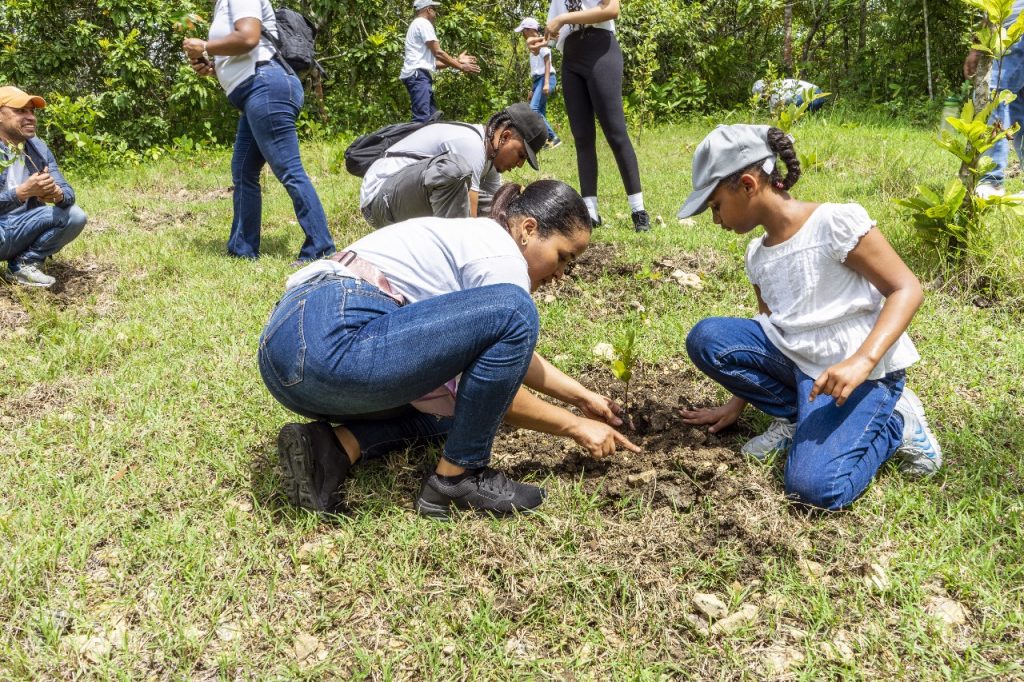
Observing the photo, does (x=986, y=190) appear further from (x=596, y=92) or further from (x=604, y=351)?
(x=604, y=351)

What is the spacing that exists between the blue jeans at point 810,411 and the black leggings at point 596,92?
8.27 feet

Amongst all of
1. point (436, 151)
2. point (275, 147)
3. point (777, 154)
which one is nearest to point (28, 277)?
point (275, 147)

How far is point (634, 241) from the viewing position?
4730 mm

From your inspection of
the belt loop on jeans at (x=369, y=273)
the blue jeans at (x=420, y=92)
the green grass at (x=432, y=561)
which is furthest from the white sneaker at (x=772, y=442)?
the blue jeans at (x=420, y=92)

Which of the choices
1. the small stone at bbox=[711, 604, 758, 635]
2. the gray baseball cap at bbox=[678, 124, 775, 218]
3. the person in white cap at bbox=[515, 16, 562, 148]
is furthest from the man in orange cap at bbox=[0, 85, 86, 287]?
the person in white cap at bbox=[515, 16, 562, 148]

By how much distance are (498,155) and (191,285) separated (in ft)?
7.30

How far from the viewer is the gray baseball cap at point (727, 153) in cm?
221

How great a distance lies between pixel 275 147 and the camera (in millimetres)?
4637

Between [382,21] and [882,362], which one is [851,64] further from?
[882,362]

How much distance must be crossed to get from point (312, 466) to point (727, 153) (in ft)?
5.45

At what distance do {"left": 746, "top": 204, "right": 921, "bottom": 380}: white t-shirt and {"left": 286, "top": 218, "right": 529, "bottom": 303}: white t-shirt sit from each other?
90cm

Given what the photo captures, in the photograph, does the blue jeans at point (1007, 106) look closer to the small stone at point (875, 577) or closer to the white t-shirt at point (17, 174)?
the small stone at point (875, 577)

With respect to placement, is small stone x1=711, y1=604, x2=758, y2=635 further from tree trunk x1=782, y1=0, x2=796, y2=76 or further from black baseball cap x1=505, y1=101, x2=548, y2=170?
tree trunk x1=782, y1=0, x2=796, y2=76

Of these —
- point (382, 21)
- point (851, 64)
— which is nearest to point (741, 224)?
point (382, 21)
